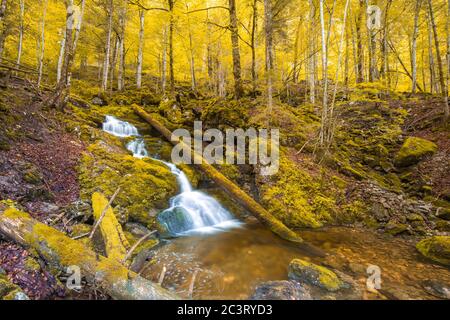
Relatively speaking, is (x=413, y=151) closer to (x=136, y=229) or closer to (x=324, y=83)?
(x=324, y=83)

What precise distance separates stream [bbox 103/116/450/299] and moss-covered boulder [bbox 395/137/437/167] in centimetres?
411

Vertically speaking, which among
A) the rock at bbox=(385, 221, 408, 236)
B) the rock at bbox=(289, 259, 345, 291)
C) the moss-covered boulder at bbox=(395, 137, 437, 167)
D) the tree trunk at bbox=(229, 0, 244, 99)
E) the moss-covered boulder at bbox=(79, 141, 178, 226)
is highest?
the tree trunk at bbox=(229, 0, 244, 99)

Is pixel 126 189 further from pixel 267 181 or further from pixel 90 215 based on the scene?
pixel 267 181

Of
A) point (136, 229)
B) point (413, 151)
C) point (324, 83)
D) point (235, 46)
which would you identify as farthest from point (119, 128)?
point (413, 151)

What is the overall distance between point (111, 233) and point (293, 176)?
19.2 feet

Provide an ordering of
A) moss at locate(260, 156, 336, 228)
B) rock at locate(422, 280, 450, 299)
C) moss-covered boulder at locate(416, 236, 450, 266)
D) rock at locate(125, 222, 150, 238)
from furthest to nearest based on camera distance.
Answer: moss at locate(260, 156, 336, 228) → rock at locate(125, 222, 150, 238) → moss-covered boulder at locate(416, 236, 450, 266) → rock at locate(422, 280, 450, 299)

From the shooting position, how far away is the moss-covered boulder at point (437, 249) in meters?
5.46

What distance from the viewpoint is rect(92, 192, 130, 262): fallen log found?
443 centimetres

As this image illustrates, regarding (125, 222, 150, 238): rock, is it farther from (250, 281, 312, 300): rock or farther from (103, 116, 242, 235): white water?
(250, 281, 312, 300): rock

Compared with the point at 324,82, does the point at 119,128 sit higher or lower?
lower

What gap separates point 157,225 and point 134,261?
2.00m

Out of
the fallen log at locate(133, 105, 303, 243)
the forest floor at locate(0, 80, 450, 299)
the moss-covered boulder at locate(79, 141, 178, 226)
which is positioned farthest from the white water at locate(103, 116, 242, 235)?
the forest floor at locate(0, 80, 450, 299)

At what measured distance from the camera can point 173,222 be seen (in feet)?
22.6
